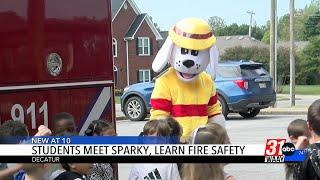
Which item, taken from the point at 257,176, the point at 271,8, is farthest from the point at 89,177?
the point at 271,8

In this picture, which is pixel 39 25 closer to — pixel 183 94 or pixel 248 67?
pixel 183 94

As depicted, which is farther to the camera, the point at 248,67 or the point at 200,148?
the point at 248,67

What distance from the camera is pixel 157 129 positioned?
3725 mm

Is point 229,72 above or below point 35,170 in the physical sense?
above

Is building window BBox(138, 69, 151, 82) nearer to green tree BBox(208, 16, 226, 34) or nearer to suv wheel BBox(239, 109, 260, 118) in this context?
suv wheel BBox(239, 109, 260, 118)

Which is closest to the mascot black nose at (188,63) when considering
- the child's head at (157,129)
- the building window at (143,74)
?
the child's head at (157,129)

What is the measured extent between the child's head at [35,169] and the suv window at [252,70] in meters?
16.2

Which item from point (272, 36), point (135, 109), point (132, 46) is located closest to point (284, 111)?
point (272, 36)

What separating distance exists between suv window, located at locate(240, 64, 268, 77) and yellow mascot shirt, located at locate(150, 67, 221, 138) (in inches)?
560

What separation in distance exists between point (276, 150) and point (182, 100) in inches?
90.4

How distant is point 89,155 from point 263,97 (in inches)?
666

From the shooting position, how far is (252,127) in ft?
56.5

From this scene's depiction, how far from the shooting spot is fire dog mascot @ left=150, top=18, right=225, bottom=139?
4.98 metres

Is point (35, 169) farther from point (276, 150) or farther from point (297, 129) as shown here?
point (297, 129)
